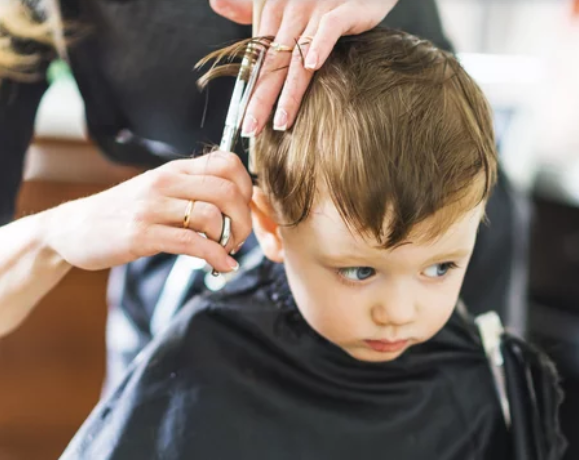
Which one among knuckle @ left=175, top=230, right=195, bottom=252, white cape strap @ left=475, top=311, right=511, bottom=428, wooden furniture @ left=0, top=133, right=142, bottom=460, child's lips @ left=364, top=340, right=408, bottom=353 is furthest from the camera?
wooden furniture @ left=0, top=133, right=142, bottom=460

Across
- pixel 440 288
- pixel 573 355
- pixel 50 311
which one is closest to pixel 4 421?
pixel 50 311

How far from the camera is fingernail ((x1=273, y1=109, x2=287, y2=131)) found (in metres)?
0.68

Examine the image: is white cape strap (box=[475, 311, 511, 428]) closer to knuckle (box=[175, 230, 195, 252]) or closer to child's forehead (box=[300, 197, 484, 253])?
child's forehead (box=[300, 197, 484, 253])

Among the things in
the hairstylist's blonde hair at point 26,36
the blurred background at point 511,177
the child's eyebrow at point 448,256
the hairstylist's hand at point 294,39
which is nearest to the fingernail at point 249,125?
the hairstylist's hand at point 294,39

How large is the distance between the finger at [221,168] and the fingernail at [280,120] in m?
0.05

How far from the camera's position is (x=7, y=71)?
0.91 m

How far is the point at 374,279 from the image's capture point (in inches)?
28.2

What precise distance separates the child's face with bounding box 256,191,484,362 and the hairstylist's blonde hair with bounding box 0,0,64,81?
40 centimetres

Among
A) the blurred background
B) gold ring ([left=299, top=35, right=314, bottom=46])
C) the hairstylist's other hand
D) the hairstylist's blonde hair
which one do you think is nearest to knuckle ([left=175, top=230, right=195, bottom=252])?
the hairstylist's other hand

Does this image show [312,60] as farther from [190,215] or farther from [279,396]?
[279,396]

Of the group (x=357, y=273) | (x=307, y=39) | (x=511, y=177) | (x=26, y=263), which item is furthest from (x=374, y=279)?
(x=511, y=177)

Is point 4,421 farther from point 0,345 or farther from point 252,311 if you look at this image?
point 252,311

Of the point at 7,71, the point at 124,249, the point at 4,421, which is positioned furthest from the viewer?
the point at 4,421

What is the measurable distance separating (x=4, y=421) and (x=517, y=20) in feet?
4.29
